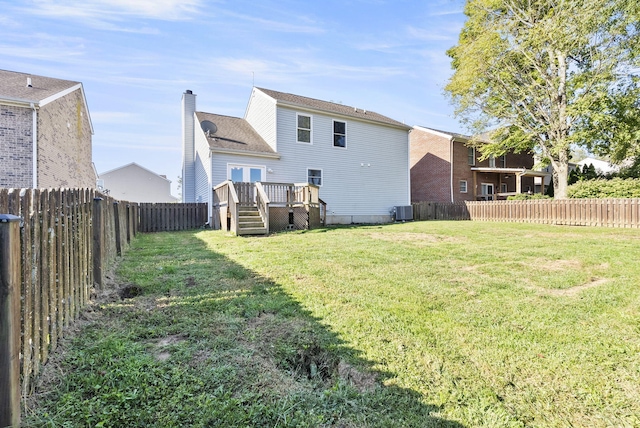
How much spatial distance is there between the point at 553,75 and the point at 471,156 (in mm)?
7754

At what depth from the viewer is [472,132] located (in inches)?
879

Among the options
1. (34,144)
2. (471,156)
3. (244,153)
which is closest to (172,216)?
(244,153)

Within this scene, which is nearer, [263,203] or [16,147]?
[263,203]

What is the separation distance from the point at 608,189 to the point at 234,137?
18.4 m

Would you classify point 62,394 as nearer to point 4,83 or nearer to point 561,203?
point 4,83

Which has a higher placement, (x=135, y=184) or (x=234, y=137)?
(x=234, y=137)

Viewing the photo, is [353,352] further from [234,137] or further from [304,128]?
[304,128]

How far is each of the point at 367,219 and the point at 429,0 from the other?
10713 millimetres

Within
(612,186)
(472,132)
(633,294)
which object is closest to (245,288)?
(633,294)

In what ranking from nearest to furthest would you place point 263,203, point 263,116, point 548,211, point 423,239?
point 423,239 → point 263,203 → point 548,211 → point 263,116

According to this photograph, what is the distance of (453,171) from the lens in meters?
23.5

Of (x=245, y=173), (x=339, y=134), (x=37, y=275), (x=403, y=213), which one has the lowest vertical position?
(x=37, y=275)

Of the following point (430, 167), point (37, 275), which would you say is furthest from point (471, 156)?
point (37, 275)

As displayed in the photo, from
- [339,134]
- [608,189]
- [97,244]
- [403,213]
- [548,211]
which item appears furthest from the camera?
[403,213]
